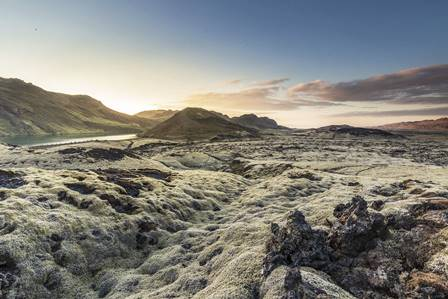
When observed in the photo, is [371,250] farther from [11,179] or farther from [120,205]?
[11,179]

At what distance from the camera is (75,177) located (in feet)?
143

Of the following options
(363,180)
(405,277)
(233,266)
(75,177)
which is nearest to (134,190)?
(75,177)

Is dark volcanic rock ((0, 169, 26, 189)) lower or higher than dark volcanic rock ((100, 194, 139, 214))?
higher

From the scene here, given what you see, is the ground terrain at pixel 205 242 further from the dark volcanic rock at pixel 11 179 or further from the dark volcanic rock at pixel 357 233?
the dark volcanic rock at pixel 11 179

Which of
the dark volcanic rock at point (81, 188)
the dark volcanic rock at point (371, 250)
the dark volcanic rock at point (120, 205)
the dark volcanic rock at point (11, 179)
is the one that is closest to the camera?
the dark volcanic rock at point (371, 250)

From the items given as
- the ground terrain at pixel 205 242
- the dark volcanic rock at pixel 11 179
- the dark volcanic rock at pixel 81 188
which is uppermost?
the dark volcanic rock at pixel 11 179

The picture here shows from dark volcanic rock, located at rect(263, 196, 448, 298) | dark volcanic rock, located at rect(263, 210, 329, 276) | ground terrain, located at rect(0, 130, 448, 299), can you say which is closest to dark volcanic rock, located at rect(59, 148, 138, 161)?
ground terrain, located at rect(0, 130, 448, 299)

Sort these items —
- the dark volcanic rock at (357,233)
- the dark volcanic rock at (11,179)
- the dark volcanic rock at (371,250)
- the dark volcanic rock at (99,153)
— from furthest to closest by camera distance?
the dark volcanic rock at (99,153), the dark volcanic rock at (11,179), the dark volcanic rock at (357,233), the dark volcanic rock at (371,250)

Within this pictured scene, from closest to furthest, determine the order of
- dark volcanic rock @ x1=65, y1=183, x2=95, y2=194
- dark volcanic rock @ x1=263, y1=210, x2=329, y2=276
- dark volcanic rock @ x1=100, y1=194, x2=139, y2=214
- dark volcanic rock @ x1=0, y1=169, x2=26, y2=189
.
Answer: dark volcanic rock @ x1=263, y1=210, x2=329, y2=276
dark volcanic rock @ x1=100, y1=194, x2=139, y2=214
dark volcanic rock @ x1=0, y1=169, x2=26, y2=189
dark volcanic rock @ x1=65, y1=183, x2=95, y2=194

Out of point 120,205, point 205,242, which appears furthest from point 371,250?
point 120,205

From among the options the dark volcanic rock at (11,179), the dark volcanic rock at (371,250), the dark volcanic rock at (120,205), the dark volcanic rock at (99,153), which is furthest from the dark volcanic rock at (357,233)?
the dark volcanic rock at (99,153)

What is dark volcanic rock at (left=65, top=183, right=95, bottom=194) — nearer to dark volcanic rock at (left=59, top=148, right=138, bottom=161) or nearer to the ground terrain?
the ground terrain

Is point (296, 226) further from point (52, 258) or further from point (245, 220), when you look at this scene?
point (52, 258)

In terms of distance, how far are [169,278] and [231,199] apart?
22.5m
